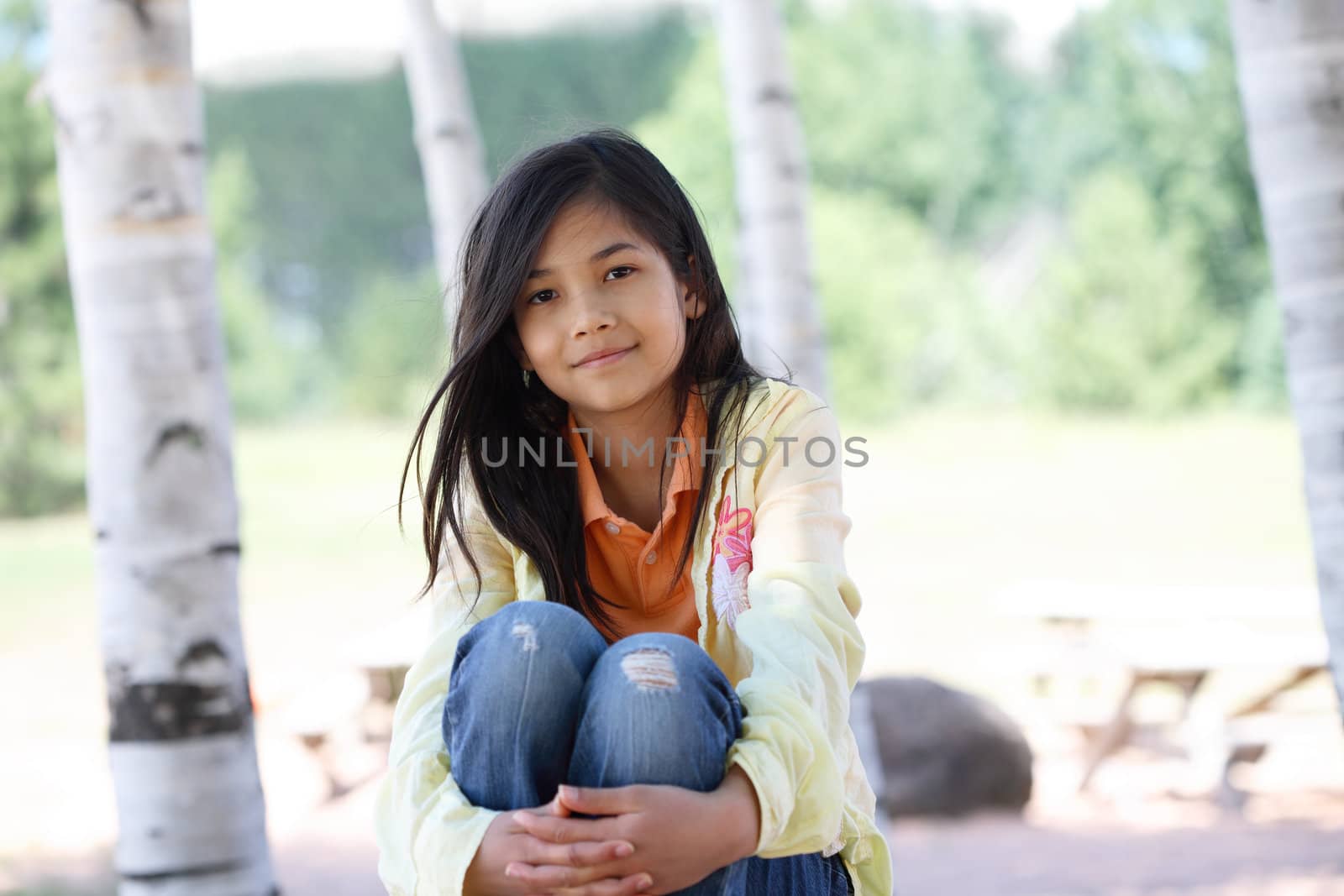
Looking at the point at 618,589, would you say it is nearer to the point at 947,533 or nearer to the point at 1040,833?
the point at 1040,833

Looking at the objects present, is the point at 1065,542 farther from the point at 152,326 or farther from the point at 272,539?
the point at 152,326

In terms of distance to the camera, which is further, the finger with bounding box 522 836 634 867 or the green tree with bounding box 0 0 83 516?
the green tree with bounding box 0 0 83 516

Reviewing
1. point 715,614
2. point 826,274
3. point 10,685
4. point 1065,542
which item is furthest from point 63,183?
point 826,274

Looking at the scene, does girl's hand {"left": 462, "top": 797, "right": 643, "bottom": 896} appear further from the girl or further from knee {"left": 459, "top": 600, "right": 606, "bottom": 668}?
knee {"left": 459, "top": 600, "right": 606, "bottom": 668}

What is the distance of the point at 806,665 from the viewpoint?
1.46 metres

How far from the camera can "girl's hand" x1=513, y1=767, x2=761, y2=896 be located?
1257 millimetres

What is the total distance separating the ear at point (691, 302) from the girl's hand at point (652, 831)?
33.6 inches

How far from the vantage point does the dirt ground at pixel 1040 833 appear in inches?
173

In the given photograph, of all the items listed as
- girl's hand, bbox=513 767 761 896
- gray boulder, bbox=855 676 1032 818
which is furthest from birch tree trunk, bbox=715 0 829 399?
gray boulder, bbox=855 676 1032 818

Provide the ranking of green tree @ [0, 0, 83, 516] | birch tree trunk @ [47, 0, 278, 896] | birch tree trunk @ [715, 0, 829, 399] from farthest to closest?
1. green tree @ [0, 0, 83, 516]
2. birch tree trunk @ [715, 0, 829, 399]
3. birch tree trunk @ [47, 0, 278, 896]

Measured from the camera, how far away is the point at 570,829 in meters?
1.27

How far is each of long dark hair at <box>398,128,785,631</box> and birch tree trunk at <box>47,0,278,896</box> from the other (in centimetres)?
44

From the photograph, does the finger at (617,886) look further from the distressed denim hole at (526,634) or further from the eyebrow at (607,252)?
the eyebrow at (607,252)

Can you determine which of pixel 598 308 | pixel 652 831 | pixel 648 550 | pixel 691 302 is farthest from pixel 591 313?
pixel 652 831
